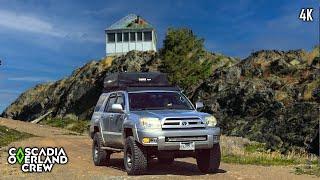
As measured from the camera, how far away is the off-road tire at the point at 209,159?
46.1ft

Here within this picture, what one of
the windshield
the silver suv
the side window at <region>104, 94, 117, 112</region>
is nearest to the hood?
the silver suv

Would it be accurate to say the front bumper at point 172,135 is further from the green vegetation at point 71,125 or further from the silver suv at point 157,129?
the green vegetation at point 71,125

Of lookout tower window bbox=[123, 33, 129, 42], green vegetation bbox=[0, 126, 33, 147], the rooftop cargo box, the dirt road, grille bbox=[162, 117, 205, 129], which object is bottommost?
the dirt road

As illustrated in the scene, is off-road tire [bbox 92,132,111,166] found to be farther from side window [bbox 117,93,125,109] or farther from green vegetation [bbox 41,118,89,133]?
green vegetation [bbox 41,118,89,133]

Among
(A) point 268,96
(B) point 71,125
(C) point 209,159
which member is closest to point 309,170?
(C) point 209,159

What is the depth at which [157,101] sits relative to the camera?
14.9 m

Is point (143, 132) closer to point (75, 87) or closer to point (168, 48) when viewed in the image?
point (168, 48)

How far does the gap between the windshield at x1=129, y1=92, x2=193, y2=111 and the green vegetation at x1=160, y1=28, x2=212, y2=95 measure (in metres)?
45.1

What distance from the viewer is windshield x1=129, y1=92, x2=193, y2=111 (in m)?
14.7

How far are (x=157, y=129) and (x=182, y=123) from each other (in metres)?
0.62

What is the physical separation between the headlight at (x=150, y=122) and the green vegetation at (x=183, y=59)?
154ft

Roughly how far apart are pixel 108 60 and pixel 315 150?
181 ft

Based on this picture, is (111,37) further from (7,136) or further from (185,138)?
(185,138)

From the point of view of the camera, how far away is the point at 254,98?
42344mm
